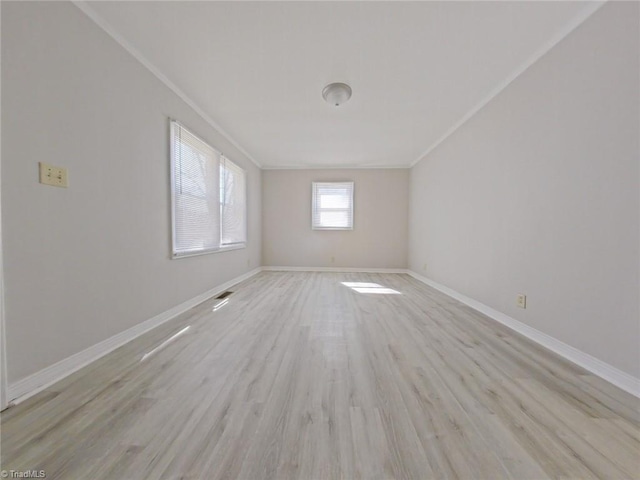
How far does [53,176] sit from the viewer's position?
1379 millimetres

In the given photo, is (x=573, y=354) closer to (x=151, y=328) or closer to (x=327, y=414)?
(x=327, y=414)

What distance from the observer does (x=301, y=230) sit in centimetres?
555

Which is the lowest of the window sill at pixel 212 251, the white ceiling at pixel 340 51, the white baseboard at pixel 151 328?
the white baseboard at pixel 151 328

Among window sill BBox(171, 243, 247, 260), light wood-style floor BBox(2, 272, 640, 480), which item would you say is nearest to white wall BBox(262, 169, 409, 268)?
window sill BBox(171, 243, 247, 260)

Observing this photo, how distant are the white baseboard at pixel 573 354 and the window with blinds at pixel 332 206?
3.31m

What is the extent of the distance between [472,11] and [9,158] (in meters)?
2.88

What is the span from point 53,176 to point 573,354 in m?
3.53

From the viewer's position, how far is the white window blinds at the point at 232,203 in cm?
367

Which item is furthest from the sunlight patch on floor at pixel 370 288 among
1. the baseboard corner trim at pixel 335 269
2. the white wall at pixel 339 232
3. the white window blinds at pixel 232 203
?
the white window blinds at pixel 232 203

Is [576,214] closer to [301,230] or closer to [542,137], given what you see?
[542,137]

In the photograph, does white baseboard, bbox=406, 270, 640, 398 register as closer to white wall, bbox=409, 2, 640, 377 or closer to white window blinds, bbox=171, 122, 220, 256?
white wall, bbox=409, 2, 640, 377

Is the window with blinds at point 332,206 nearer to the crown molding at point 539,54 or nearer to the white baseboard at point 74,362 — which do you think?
the crown molding at point 539,54

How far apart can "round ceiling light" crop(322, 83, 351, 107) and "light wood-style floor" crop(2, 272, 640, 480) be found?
240 centimetres

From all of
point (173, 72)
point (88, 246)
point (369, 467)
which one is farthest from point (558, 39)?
point (88, 246)
